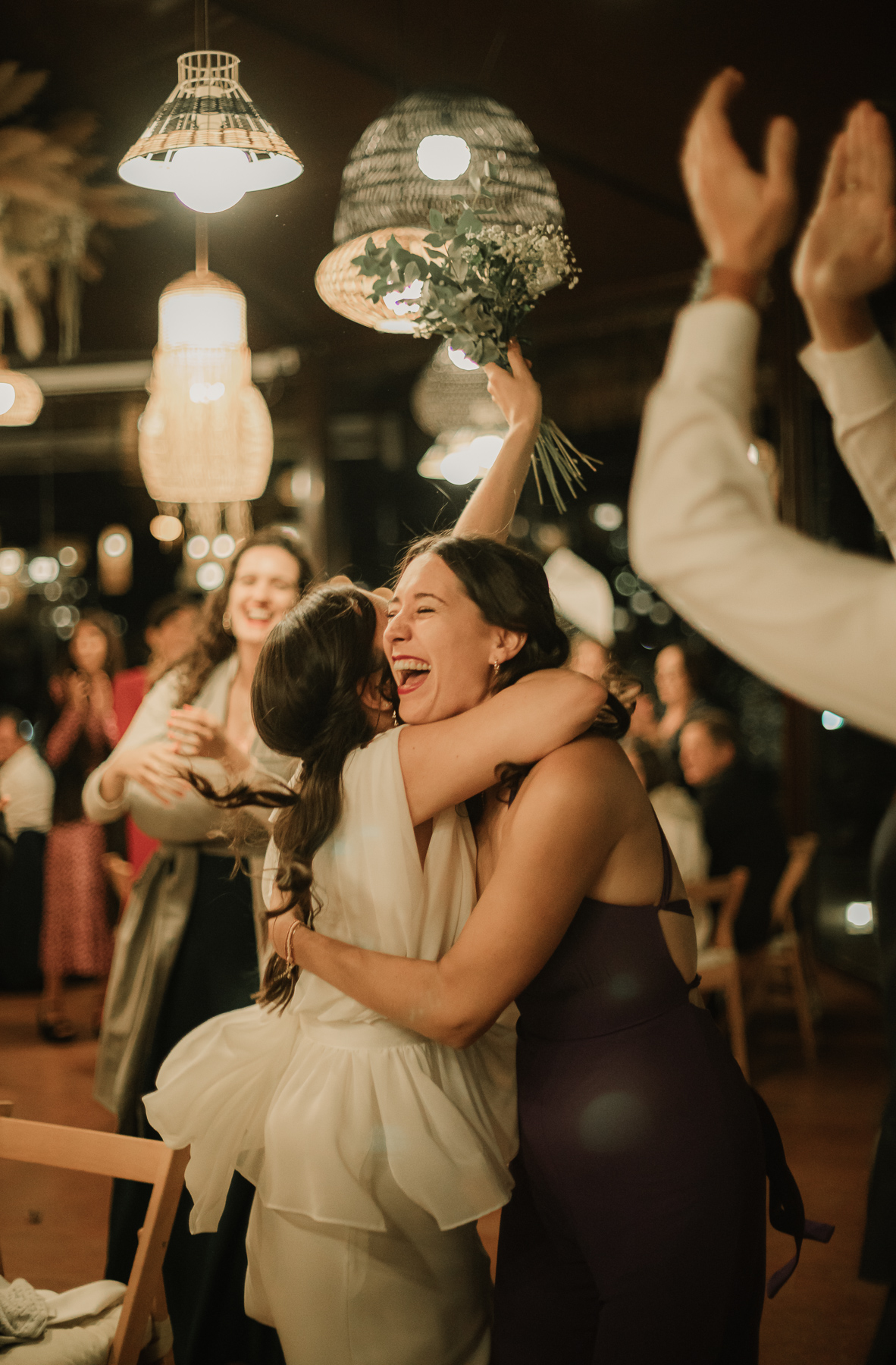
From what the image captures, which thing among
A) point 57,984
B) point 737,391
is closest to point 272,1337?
point 57,984

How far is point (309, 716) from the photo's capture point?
1444 millimetres

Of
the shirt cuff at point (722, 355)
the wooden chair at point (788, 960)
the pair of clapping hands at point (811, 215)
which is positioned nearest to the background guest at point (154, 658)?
the pair of clapping hands at point (811, 215)

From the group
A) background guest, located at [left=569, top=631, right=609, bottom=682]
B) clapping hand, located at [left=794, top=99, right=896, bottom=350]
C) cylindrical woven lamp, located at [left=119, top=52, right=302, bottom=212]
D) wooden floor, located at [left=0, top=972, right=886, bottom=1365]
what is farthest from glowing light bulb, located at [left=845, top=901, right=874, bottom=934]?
cylindrical woven lamp, located at [left=119, top=52, right=302, bottom=212]

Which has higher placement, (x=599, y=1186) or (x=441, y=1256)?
(x=599, y=1186)

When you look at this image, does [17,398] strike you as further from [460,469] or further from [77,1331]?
[77,1331]

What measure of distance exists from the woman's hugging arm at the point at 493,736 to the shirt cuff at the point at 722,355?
0.47 m

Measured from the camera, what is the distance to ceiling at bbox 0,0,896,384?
5.89 ft

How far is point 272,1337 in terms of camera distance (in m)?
2.08

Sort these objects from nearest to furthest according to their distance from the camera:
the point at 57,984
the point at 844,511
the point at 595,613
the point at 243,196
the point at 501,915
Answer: the point at 501,915, the point at 844,511, the point at 243,196, the point at 57,984, the point at 595,613

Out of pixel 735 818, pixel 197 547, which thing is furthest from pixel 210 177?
pixel 735 818

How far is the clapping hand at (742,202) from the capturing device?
0.96 m

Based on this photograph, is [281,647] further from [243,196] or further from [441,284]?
[243,196]

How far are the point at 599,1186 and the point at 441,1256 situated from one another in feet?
0.80

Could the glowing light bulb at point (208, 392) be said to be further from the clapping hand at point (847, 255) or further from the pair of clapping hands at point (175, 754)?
the clapping hand at point (847, 255)
